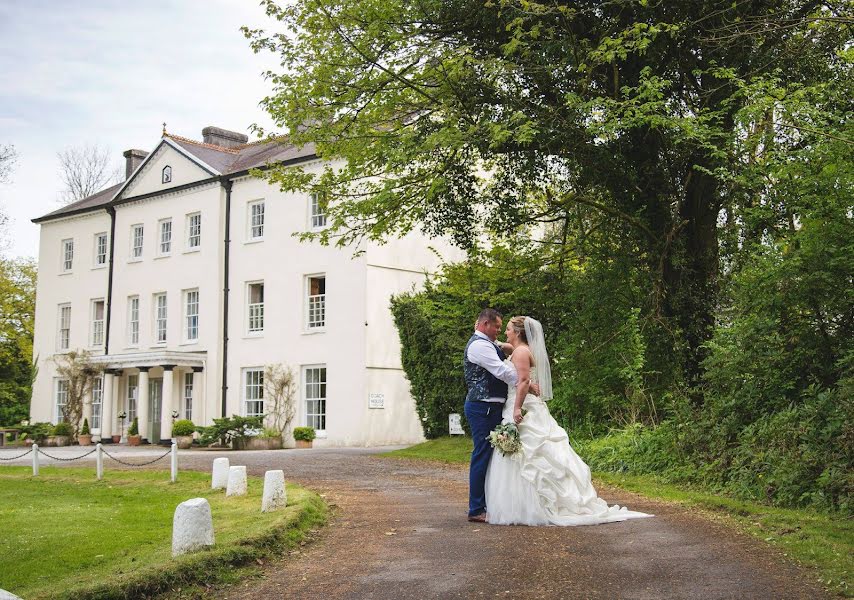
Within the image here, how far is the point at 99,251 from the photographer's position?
3769 centimetres

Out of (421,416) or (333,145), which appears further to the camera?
(421,416)

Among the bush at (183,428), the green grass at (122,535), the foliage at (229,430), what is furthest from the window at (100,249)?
the green grass at (122,535)

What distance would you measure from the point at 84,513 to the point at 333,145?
26.7 feet

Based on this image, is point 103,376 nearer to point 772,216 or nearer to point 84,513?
point 84,513

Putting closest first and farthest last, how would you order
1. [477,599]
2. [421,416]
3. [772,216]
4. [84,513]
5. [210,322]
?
[477,599]
[84,513]
[772,216]
[421,416]
[210,322]

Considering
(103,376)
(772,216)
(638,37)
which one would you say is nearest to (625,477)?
(772,216)

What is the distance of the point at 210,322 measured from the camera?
3225 centimetres

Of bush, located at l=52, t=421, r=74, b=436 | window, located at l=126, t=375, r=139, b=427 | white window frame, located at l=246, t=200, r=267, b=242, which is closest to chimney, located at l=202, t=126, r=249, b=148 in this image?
white window frame, located at l=246, t=200, r=267, b=242

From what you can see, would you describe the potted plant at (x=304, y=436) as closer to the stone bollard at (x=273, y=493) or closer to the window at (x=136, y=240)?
the window at (x=136, y=240)

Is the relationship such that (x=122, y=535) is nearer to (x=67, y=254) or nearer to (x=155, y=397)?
(x=155, y=397)

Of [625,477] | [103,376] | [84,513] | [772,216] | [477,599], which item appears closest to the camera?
[477,599]

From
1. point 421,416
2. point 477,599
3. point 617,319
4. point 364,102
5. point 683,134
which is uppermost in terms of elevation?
point 364,102

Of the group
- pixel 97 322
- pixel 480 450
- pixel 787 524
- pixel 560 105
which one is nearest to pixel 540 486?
pixel 480 450

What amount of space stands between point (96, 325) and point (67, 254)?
154 inches
